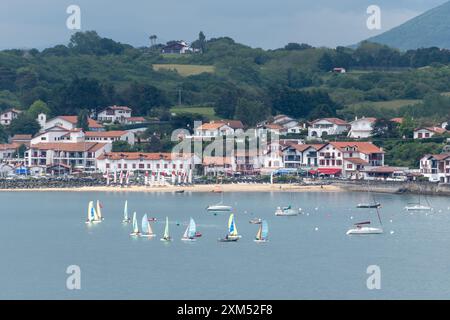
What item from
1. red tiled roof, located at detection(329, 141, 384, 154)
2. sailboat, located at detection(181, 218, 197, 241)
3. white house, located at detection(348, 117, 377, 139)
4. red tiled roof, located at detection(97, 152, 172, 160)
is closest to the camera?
sailboat, located at detection(181, 218, 197, 241)

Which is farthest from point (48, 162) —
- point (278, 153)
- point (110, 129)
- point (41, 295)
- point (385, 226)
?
point (41, 295)

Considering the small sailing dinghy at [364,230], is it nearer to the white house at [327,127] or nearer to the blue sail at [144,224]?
the blue sail at [144,224]

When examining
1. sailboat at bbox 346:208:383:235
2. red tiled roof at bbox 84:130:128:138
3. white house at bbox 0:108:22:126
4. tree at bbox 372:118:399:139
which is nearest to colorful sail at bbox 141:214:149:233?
sailboat at bbox 346:208:383:235

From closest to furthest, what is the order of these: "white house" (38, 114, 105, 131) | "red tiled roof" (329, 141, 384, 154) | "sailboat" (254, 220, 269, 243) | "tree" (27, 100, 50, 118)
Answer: "sailboat" (254, 220, 269, 243) → "red tiled roof" (329, 141, 384, 154) → "white house" (38, 114, 105, 131) → "tree" (27, 100, 50, 118)

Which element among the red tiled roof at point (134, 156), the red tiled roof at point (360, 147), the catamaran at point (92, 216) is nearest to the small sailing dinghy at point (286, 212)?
the catamaran at point (92, 216)

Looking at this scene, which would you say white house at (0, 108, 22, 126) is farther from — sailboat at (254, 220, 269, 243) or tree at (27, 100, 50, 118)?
sailboat at (254, 220, 269, 243)

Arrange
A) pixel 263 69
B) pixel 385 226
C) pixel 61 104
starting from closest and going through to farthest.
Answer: pixel 385 226 → pixel 61 104 → pixel 263 69
